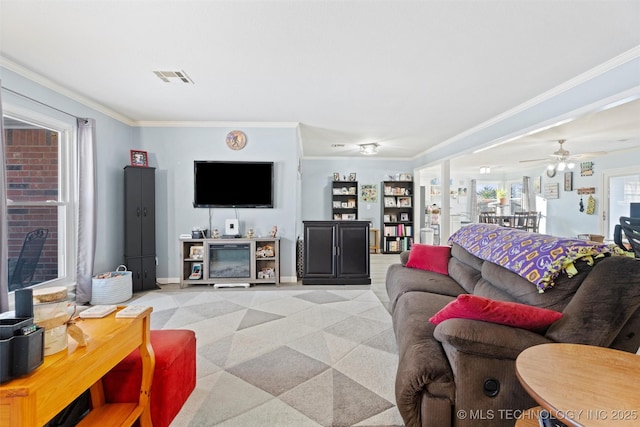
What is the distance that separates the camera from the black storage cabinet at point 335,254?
14.7ft

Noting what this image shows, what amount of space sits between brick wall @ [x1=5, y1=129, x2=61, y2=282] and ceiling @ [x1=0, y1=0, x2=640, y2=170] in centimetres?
63

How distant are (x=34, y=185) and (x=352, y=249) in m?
3.84

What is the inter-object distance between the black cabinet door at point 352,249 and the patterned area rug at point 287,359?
71cm

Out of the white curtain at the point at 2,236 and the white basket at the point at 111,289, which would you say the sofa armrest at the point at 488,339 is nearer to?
the white curtain at the point at 2,236

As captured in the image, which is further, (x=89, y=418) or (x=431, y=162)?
(x=431, y=162)

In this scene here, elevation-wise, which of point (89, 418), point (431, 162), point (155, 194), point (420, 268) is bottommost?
point (89, 418)

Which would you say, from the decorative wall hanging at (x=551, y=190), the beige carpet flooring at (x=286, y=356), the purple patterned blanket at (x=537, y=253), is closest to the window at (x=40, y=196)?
the beige carpet flooring at (x=286, y=356)

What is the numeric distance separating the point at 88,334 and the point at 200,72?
2.37m

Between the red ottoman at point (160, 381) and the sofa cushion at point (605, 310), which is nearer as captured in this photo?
the sofa cushion at point (605, 310)

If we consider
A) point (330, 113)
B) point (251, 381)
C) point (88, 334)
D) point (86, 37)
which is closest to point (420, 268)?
point (251, 381)

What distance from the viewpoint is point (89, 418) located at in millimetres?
1388

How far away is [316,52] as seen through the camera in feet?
7.74

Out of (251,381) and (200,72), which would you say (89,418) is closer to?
(251,381)

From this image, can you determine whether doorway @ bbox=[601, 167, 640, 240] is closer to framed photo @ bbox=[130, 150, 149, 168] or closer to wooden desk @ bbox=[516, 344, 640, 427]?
wooden desk @ bbox=[516, 344, 640, 427]
